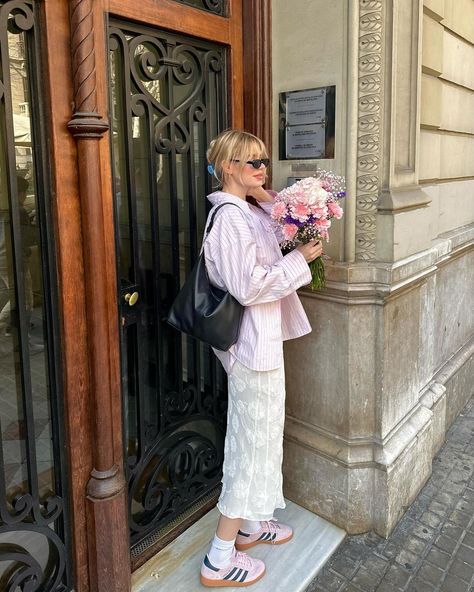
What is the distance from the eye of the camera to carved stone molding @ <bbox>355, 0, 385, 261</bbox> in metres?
2.75

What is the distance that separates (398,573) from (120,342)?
6.20 ft

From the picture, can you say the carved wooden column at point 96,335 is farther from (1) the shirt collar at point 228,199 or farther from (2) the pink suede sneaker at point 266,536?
(2) the pink suede sneaker at point 266,536

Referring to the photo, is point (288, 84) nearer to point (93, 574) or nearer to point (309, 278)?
point (309, 278)

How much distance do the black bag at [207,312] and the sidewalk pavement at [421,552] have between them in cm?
141

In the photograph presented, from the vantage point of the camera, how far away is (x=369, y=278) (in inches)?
115

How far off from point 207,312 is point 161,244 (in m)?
0.62

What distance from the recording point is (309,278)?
2.44m

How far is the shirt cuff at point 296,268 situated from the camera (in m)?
2.38

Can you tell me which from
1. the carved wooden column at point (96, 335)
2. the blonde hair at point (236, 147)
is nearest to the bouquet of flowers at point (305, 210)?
the blonde hair at point (236, 147)

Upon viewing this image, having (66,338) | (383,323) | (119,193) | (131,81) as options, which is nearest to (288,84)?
(131,81)

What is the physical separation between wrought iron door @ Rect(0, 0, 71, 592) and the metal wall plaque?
1442mm

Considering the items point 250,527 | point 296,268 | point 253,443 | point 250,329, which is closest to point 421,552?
point 250,527

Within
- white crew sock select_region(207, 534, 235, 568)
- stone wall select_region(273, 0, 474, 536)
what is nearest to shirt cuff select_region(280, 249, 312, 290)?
stone wall select_region(273, 0, 474, 536)

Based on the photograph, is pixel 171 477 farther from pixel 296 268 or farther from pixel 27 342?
pixel 296 268
